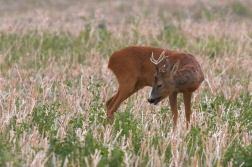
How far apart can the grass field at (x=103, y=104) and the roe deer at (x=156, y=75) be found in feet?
0.60

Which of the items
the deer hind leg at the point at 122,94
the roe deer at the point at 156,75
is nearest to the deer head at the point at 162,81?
the roe deer at the point at 156,75

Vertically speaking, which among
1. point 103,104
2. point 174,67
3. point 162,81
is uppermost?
point 174,67

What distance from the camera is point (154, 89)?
6875mm

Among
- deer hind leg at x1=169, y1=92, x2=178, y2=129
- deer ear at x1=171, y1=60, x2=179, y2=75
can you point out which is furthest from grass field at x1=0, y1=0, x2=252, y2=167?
deer ear at x1=171, y1=60, x2=179, y2=75

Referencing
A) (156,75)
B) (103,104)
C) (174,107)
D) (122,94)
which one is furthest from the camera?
(103,104)

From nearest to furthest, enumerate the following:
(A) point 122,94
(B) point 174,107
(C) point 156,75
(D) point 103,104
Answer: (C) point 156,75 → (B) point 174,107 → (A) point 122,94 → (D) point 103,104

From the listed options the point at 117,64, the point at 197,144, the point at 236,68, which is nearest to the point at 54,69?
the point at 117,64

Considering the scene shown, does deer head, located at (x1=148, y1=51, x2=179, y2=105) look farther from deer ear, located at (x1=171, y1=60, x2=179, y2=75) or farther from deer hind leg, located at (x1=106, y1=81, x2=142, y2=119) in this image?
deer hind leg, located at (x1=106, y1=81, x2=142, y2=119)

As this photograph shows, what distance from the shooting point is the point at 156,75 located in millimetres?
6863

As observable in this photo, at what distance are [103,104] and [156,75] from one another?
4.21 ft

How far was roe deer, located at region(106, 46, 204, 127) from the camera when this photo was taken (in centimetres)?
689

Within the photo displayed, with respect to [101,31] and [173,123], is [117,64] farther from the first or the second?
[101,31]

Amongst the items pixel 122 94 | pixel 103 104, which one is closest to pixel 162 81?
pixel 122 94

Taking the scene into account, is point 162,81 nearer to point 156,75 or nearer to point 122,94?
point 156,75
